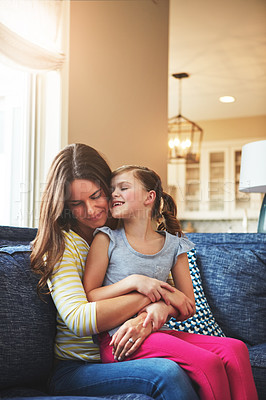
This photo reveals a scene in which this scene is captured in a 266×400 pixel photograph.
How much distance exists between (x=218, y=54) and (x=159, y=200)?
373 centimetres

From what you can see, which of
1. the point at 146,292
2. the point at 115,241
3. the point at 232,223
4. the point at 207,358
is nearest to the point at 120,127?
the point at 115,241

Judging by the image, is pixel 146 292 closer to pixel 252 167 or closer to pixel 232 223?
pixel 252 167

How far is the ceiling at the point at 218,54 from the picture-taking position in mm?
4098

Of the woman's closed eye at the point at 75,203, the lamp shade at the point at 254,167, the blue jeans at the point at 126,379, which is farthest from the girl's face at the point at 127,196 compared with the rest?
the lamp shade at the point at 254,167

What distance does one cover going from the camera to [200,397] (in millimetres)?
1188

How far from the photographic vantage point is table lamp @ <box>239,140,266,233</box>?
96.5 inches

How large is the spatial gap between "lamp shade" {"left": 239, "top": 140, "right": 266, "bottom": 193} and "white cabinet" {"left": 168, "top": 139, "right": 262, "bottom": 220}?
4190 mm

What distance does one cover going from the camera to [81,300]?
4.21 ft

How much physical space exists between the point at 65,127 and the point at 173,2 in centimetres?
209

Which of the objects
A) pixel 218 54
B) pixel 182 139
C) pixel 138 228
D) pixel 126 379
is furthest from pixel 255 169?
pixel 218 54

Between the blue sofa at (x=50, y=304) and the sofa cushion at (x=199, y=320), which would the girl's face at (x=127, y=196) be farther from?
the sofa cushion at (x=199, y=320)

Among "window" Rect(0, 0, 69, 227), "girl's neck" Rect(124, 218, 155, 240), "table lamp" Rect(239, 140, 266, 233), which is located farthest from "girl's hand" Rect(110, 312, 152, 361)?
"table lamp" Rect(239, 140, 266, 233)

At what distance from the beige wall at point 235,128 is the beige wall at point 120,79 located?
3.46 metres

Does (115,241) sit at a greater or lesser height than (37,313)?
greater
